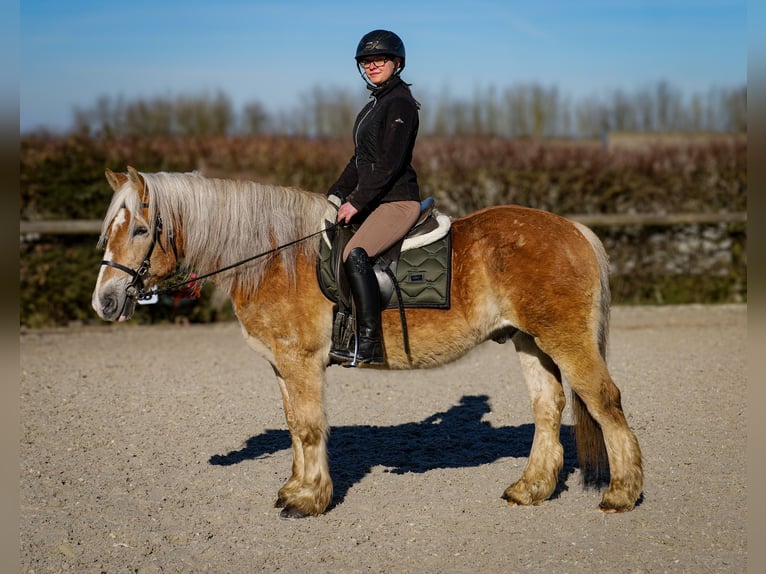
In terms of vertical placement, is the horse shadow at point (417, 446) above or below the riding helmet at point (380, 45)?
below

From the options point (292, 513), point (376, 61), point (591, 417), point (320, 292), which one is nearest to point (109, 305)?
point (320, 292)

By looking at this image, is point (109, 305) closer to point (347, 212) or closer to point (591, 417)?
point (347, 212)

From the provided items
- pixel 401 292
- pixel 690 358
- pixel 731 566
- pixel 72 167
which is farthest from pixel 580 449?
pixel 72 167

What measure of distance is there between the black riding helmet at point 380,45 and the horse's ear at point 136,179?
1.49m

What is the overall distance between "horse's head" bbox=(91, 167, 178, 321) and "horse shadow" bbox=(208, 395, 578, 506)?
74.1 inches

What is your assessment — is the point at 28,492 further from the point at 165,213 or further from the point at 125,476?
the point at 165,213

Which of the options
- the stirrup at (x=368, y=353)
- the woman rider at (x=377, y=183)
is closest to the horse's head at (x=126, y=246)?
the woman rider at (x=377, y=183)

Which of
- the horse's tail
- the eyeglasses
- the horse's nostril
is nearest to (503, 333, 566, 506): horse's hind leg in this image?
the horse's tail

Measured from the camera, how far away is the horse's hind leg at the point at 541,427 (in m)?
5.22

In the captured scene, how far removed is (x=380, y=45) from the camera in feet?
16.0

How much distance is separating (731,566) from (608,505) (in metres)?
0.87

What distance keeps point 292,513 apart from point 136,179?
7.25 feet

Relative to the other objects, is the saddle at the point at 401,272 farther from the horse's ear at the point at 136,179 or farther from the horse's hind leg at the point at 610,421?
the horse's ear at the point at 136,179

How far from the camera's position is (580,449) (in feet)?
17.1
